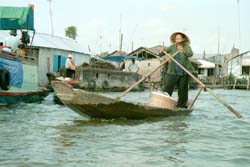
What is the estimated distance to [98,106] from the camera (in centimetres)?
693

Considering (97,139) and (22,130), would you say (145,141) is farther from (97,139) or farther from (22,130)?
(22,130)

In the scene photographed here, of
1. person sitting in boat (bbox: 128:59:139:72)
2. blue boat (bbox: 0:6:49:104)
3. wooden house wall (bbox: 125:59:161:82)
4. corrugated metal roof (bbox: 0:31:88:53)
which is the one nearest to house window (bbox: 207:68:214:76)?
wooden house wall (bbox: 125:59:161:82)

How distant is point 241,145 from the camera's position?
18.2ft

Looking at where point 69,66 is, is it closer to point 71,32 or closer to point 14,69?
point 14,69

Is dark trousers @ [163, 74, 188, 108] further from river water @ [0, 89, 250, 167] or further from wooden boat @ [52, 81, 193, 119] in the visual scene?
wooden boat @ [52, 81, 193, 119]

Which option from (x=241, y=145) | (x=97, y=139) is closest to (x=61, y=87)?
(x=97, y=139)

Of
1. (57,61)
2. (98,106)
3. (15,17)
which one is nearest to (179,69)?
(98,106)

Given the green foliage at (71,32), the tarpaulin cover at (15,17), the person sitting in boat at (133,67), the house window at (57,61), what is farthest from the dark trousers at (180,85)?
the green foliage at (71,32)

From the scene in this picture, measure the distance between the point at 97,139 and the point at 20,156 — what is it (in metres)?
1.37

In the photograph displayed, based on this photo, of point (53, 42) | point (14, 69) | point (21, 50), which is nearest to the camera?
point (14, 69)

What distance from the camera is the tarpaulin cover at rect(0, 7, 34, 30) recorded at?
1192 centimetres

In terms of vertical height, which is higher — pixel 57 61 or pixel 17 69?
pixel 57 61

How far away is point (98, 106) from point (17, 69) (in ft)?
16.1

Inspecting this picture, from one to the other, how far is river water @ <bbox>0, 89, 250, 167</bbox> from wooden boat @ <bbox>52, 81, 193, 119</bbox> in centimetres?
13
